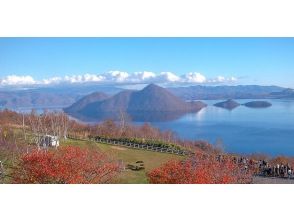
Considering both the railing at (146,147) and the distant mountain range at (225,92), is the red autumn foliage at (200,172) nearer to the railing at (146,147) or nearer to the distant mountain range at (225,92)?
the railing at (146,147)

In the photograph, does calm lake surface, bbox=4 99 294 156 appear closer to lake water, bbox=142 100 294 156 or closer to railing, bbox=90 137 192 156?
lake water, bbox=142 100 294 156

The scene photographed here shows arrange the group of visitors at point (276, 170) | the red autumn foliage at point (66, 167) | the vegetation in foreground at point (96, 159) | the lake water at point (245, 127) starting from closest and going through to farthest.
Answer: the red autumn foliage at point (66, 167)
the vegetation in foreground at point (96, 159)
the lake water at point (245, 127)
the group of visitors at point (276, 170)

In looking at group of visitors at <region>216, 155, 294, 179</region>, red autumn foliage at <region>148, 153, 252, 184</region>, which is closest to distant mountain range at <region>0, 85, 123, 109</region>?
red autumn foliage at <region>148, 153, 252, 184</region>

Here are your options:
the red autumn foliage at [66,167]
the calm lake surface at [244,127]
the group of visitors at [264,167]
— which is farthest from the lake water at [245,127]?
the red autumn foliage at [66,167]

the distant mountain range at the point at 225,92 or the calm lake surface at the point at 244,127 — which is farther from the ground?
the distant mountain range at the point at 225,92

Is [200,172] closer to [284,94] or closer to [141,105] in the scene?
[141,105]
